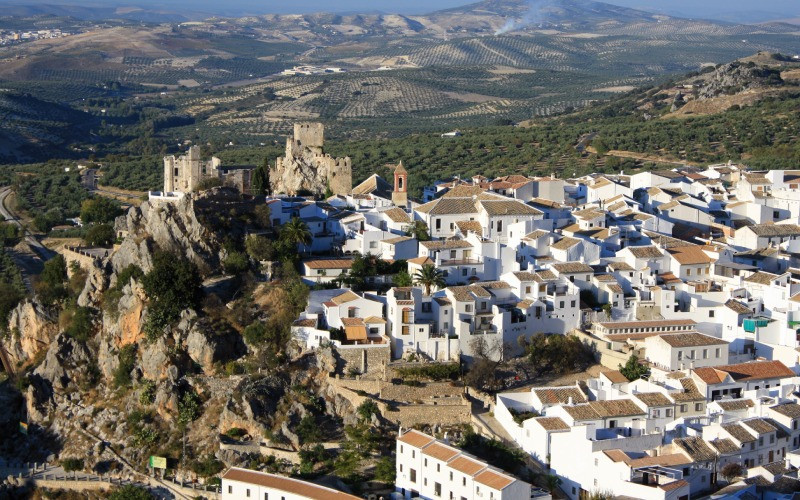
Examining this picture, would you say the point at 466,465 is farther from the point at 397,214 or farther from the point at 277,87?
the point at 277,87

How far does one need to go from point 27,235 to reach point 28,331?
1533cm

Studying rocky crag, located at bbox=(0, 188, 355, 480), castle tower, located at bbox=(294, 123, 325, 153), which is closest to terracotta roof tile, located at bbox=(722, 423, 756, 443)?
rocky crag, located at bbox=(0, 188, 355, 480)

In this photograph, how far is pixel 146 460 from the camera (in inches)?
1243

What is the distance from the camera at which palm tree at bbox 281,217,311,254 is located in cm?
3641

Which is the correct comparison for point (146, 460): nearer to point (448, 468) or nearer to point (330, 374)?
point (330, 374)

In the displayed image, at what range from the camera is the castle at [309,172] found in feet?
147

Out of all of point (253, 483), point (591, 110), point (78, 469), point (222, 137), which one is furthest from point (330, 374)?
point (222, 137)

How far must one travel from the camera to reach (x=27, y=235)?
2072 inches

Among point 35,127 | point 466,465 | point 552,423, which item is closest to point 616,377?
point 552,423

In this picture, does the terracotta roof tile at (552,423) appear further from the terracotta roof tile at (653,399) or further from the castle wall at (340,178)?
the castle wall at (340,178)

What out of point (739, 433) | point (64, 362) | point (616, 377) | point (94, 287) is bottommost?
point (64, 362)

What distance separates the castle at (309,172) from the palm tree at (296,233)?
24.4 ft

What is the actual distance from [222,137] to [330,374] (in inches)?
2638

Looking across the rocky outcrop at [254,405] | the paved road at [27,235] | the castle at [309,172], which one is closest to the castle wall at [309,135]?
the castle at [309,172]
